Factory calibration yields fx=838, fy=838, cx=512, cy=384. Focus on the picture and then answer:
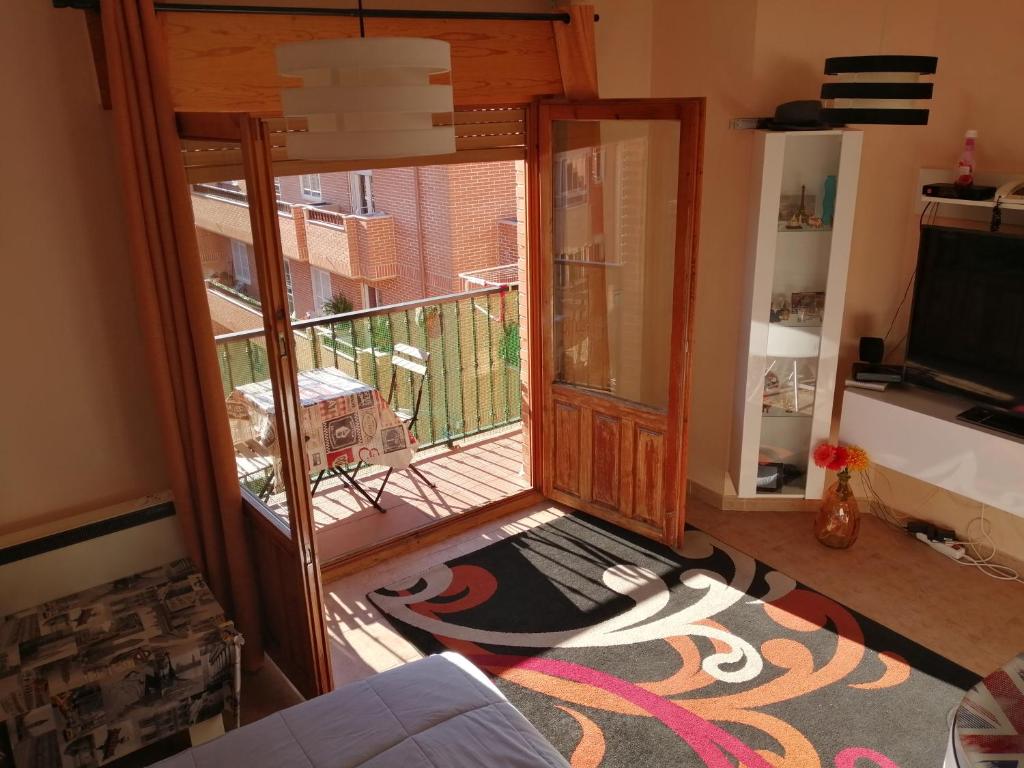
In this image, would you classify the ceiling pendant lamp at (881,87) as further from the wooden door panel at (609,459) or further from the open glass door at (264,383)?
the open glass door at (264,383)

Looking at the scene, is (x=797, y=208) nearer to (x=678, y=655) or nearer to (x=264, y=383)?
(x=678, y=655)

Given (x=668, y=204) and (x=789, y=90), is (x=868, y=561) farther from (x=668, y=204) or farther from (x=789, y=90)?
(x=789, y=90)

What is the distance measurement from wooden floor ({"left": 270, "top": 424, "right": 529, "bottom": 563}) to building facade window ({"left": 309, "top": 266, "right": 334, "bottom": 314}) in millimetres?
7495

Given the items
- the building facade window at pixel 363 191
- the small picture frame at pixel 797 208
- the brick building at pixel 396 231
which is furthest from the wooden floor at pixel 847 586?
the building facade window at pixel 363 191

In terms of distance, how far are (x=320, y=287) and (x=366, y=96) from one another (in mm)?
11337

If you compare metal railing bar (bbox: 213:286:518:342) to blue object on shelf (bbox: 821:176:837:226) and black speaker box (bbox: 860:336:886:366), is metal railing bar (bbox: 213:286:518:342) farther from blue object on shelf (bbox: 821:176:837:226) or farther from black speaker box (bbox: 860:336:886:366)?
black speaker box (bbox: 860:336:886:366)

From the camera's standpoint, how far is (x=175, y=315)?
112 inches

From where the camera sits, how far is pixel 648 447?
4.03m

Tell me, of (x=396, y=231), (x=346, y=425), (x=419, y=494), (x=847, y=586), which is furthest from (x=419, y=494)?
(x=396, y=231)

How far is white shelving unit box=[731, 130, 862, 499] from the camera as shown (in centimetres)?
384

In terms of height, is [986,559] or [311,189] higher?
[311,189]

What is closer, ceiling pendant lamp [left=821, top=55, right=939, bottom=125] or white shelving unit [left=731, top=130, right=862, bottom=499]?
ceiling pendant lamp [left=821, top=55, right=939, bottom=125]

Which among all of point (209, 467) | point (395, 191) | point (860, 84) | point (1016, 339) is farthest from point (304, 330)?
point (395, 191)

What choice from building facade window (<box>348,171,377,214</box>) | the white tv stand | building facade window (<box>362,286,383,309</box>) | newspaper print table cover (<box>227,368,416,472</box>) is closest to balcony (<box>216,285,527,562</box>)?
newspaper print table cover (<box>227,368,416,472</box>)
